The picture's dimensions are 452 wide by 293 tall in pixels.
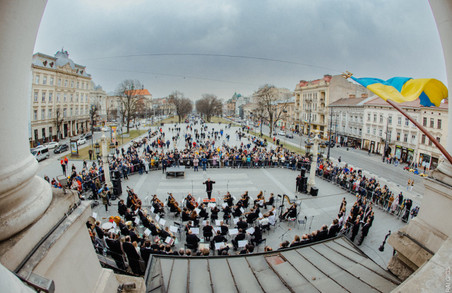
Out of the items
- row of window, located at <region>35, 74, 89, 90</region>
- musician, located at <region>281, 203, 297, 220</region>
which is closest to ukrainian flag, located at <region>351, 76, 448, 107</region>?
musician, located at <region>281, 203, 297, 220</region>

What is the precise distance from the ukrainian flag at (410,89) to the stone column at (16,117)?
4375 millimetres

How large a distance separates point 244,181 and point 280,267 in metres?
14.2

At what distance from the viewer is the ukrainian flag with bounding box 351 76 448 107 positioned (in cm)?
345

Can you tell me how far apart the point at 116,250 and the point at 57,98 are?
44.7 m

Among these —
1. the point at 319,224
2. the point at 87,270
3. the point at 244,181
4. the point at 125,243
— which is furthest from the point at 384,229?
the point at 87,270

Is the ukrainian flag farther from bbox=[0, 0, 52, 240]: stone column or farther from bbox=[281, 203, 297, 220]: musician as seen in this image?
bbox=[281, 203, 297, 220]: musician

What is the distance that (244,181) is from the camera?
720 inches

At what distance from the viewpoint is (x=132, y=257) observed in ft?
22.5

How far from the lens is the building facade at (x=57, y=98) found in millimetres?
35719

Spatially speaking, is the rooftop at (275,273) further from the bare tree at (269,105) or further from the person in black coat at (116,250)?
the bare tree at (269,105)

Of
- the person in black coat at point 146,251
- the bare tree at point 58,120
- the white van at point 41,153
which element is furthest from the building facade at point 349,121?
the bare tree at point 58,120

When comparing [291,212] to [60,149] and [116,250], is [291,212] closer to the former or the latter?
[116,250]

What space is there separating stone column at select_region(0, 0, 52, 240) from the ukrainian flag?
4375mm

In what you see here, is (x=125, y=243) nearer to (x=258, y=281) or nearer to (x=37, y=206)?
(x=258, y=281)
